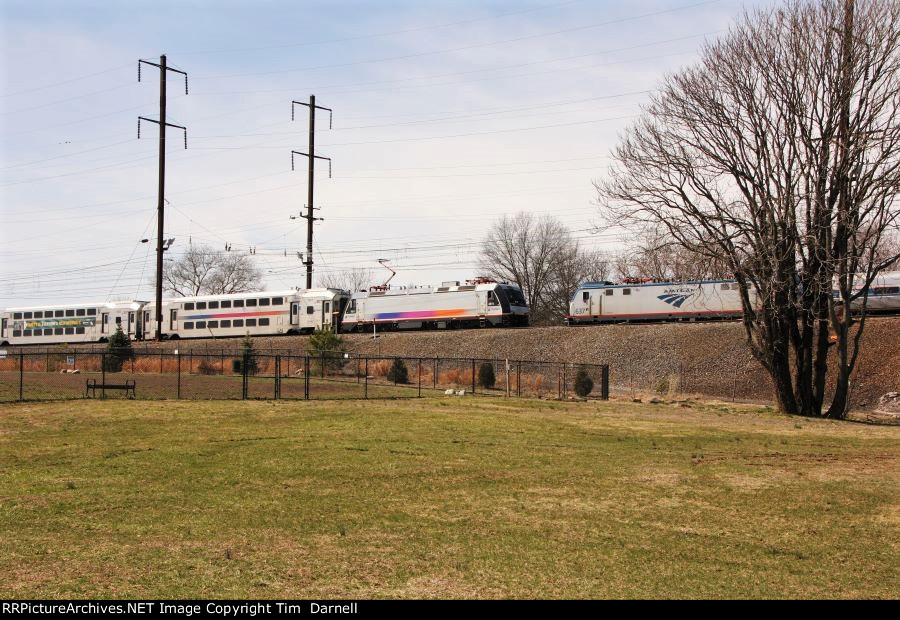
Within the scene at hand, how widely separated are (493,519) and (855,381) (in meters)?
39.3

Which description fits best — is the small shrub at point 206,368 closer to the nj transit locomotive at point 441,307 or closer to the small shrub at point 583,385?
the nj transit locomotive at point 441,307

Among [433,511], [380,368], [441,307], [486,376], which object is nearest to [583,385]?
[486,376]

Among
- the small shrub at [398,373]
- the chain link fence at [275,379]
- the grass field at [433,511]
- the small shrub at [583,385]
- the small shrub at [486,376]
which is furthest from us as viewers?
the small shrub at [398,373]

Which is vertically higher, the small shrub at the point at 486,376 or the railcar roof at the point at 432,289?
the railcar roof at the point at 432,289

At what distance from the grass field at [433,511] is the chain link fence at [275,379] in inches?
358

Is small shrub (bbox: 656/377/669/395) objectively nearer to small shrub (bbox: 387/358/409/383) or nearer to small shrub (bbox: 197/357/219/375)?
small shrub (bbox: 387/358/409/383)

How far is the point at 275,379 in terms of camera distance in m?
33.0

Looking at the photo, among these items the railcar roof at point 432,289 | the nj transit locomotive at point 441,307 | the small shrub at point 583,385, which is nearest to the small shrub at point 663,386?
the small shrub at point 583,385

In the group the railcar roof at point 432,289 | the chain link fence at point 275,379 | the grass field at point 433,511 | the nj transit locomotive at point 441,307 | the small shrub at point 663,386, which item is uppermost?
the railcar roof at point 432,289

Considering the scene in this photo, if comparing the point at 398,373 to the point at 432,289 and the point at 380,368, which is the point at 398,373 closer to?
the point at 380,368

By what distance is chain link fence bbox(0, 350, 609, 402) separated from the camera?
33438 millimetres

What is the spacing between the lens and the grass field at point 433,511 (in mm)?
9031

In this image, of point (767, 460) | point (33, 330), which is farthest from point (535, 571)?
point (33, 330)

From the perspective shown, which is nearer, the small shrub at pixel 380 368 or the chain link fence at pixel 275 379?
the chain link fence at pixel 275 379
